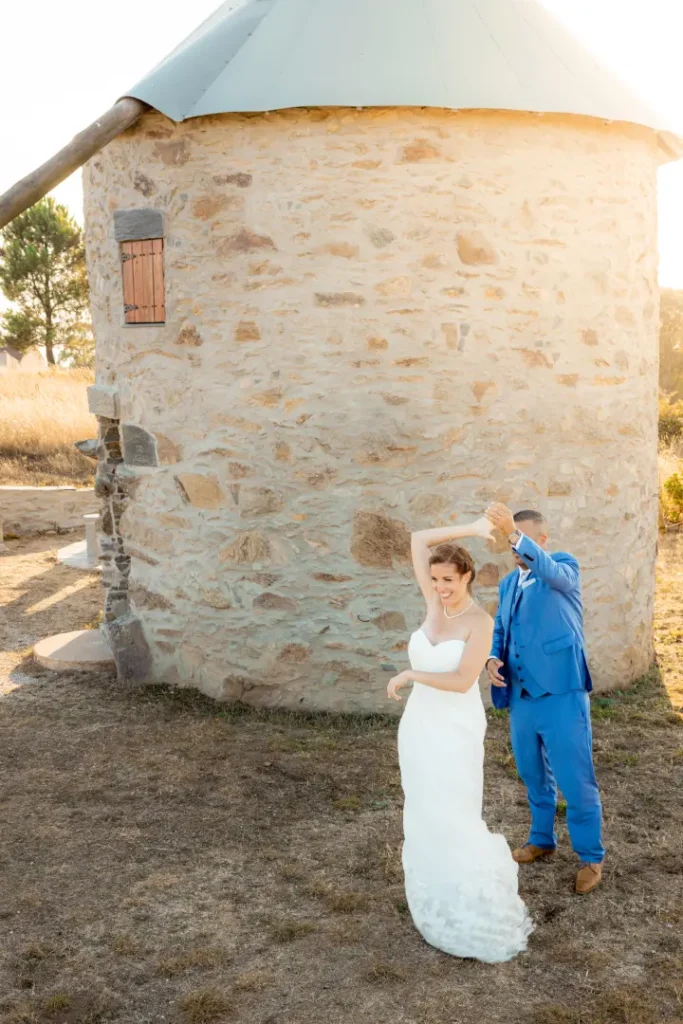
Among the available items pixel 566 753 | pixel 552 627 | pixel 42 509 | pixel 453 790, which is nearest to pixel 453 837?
pixel 453 790

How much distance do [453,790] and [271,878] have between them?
4.24 feet

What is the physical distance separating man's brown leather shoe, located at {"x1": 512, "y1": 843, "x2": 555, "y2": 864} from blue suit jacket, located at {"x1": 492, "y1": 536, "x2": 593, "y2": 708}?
2.99 feet

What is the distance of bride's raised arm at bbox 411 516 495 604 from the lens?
439cm

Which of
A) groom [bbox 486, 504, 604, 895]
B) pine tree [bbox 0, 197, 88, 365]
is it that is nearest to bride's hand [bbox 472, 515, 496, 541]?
groom [bbox 486, 504, 604, 895]

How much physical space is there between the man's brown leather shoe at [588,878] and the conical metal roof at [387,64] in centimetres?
453

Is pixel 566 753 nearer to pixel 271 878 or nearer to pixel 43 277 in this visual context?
pixel 271 878

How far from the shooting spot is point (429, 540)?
4.59 m

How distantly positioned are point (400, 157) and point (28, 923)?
4969 millimetres

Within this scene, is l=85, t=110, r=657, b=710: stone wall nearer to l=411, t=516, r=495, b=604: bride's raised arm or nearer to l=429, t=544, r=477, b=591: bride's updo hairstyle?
l=411, t=516, r=495, b=604: bride's raised arm

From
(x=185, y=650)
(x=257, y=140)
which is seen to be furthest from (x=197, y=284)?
(x=185, y=650)

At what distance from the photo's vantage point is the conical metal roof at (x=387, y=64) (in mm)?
6445

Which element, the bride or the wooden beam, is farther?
the wooden beam

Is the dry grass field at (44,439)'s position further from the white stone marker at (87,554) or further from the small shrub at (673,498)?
the small shrub at (673,498)

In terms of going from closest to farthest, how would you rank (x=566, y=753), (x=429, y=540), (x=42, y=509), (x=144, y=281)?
(x=429, y=540), (x=566, y=753), (x=144, y=281), (x=42, y=509)
